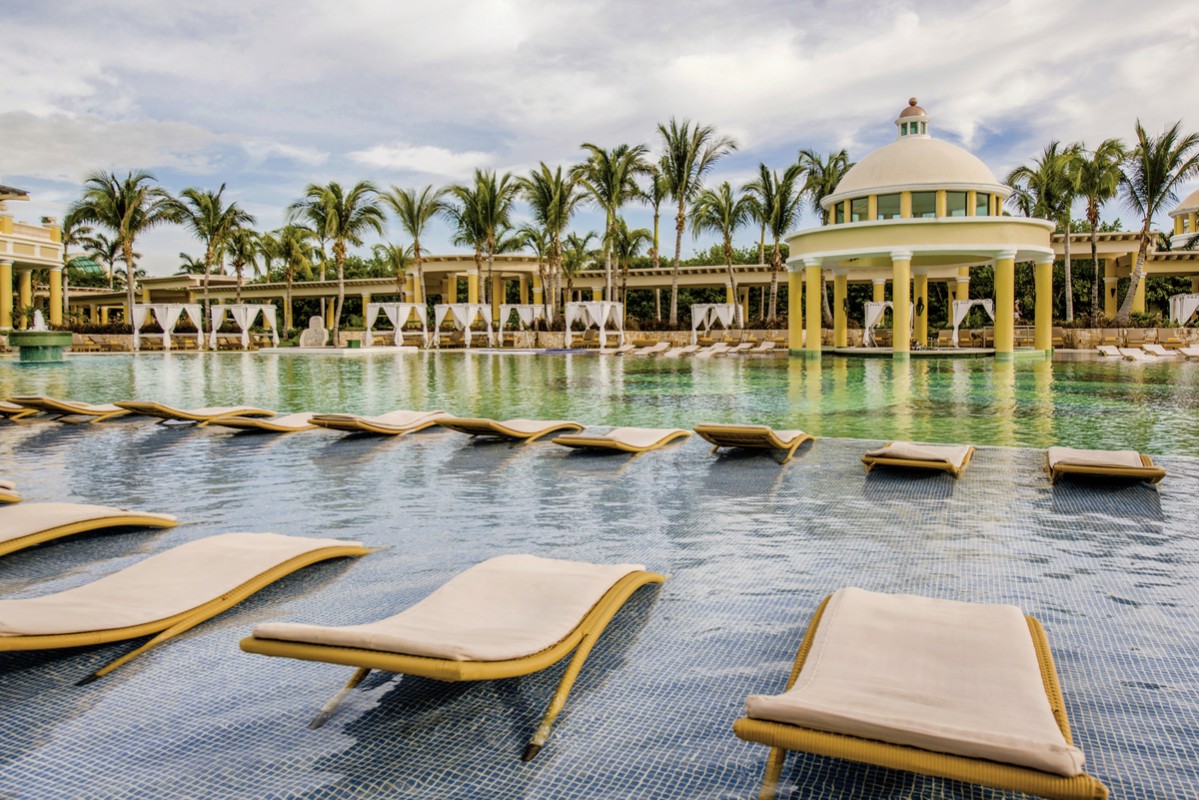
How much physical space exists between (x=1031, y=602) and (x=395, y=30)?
19.8 meters

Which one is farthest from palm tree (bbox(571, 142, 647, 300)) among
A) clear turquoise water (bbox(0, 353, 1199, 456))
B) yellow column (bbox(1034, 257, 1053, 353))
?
yellow column (bbox(1034, 257, 1053, 353))

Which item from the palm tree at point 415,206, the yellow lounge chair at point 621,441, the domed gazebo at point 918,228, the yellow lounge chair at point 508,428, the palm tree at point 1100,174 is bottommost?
the yellow lounge chair at point 621,441

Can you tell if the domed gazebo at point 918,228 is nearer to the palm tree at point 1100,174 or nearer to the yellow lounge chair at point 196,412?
the palm tree at point 1100,174

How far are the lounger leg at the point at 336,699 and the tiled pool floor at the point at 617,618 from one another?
0.15 feet

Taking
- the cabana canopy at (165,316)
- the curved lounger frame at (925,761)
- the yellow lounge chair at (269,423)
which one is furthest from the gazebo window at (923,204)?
the cabana canopy at (165,316)

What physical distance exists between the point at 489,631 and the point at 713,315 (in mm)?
34387

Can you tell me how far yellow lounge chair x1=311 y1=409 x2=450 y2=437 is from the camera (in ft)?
29.4

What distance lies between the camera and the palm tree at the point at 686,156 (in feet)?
109

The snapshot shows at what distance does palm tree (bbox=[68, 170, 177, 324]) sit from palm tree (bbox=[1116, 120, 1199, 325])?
127 feet

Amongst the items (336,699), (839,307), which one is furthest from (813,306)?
(336,699)

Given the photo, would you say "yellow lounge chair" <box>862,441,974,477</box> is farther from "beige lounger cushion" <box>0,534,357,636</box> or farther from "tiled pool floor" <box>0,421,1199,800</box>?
"beige lounger cushion" <box>0,534,357,636</box>

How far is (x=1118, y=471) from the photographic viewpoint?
5977 mm

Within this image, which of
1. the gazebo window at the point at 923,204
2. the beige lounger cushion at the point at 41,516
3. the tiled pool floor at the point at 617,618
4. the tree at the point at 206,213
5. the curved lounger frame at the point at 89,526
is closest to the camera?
the tiled pool floor at the point at 617,618

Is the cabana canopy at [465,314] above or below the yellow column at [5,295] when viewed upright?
below
